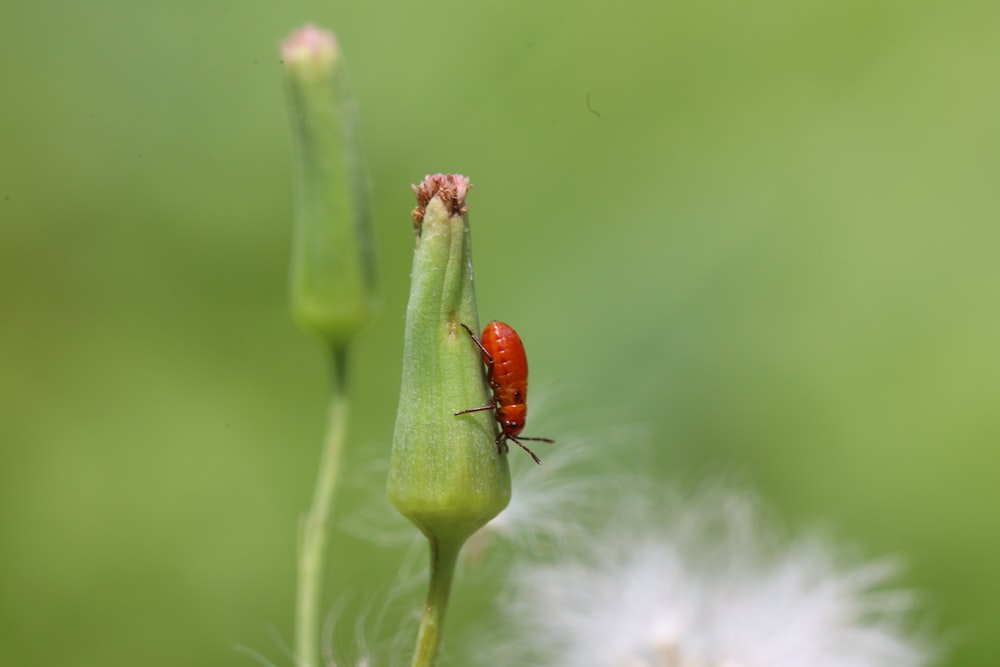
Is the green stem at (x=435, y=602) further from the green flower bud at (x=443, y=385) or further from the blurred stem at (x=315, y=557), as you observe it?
the blurred stem at (x=315, y=557)

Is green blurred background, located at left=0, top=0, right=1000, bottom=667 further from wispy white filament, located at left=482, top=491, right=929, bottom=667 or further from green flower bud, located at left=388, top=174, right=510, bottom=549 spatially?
green flower bud, located at left=388, top=174, right=510, bottom=549

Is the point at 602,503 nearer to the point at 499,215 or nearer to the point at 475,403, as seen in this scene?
the point at 475,403

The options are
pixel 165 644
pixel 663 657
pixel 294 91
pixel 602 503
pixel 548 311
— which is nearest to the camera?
pixel 294 91

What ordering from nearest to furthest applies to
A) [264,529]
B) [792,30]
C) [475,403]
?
[475,403]
[264,529]
[792,30]

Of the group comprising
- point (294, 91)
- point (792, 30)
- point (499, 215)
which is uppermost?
point (792, 30)

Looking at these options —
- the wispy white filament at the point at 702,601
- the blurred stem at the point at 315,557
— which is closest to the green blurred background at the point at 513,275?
the wispy white filament at the point at 702,601

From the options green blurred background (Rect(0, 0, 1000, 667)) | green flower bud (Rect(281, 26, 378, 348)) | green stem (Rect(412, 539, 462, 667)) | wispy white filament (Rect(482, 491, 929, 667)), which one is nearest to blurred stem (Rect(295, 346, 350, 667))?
green flower bud (Rect(281, 26, 378, 348))

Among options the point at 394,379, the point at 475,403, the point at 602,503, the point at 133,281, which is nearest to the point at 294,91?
the point at 475,403
